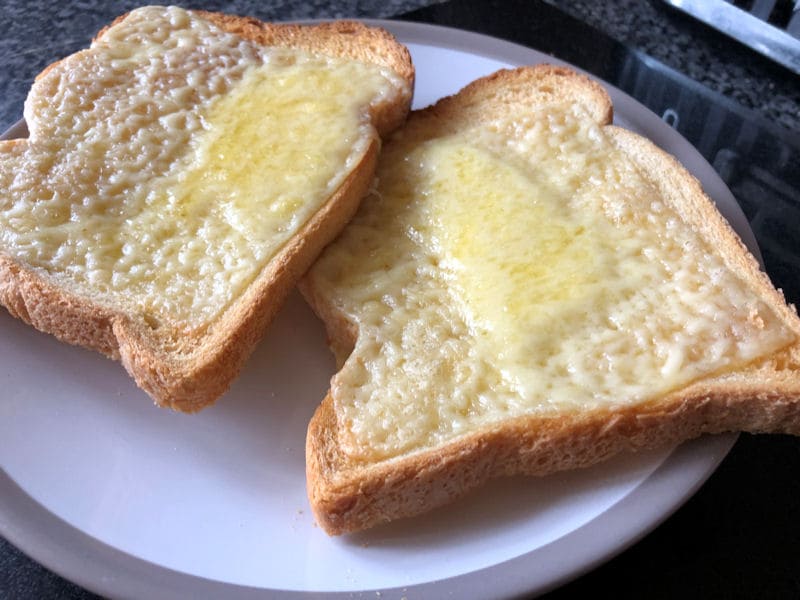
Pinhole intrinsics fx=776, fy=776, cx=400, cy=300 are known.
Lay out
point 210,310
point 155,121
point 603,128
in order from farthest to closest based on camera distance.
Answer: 1. point 603,128
2. point 155,121
3. point 210,310

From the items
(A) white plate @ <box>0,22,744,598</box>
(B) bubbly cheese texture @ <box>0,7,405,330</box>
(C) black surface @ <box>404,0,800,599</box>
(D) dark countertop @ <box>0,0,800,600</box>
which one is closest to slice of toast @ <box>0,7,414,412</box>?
(B) bubbly cheese texture @ <box>0,7,405,330</box>

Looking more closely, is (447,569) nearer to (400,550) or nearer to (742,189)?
(400,550)

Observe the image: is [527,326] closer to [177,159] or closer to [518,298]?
[518,298]

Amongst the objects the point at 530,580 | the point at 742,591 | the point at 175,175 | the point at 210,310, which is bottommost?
the point at 742,591

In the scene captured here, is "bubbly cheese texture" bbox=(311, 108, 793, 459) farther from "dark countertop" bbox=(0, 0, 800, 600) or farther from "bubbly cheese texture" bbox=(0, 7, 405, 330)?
"dark countertop" bbox=(0, 0, 800, 600)

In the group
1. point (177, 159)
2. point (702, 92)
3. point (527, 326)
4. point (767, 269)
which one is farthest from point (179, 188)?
point (702, 92)

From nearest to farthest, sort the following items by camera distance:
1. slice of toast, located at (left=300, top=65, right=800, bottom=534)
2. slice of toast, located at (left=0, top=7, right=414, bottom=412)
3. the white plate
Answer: the white plate, slice of toast, located at (left=300, top=65, right=800, bottom=534), slice of toast, located at (left=0, top=7, right=414, bottom=412)

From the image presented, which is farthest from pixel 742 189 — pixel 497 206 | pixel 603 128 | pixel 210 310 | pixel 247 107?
pixel 210 310
